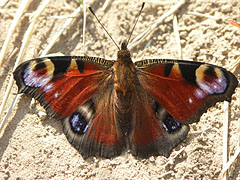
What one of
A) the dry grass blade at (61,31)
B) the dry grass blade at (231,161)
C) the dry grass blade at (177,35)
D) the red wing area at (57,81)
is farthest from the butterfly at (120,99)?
the dry grass blade at (61,31)

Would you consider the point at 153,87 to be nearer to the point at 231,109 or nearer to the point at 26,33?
the point at 231,109

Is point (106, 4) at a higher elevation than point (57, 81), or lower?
higher

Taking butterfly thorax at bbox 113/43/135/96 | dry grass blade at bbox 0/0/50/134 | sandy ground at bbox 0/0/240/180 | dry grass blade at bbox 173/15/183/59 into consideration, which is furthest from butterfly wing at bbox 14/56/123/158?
dry grass blade at bbox 173/15/183/59

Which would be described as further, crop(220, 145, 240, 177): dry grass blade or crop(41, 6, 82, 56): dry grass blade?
crop(41, 6, 82, 56): dry grass blade

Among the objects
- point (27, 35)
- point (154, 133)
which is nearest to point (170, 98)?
point (154, 133)

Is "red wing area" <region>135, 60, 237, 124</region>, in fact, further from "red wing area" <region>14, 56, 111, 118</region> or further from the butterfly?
"red wing area" <region>14, 56, 111, 118</region>

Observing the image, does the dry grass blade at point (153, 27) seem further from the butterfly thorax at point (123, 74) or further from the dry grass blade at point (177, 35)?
the butterfly thorax at point (123, 74)

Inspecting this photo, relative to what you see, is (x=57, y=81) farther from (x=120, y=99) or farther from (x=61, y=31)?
(x=61, y=31)

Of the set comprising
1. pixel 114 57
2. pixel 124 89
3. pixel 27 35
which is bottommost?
pixel 124 89
